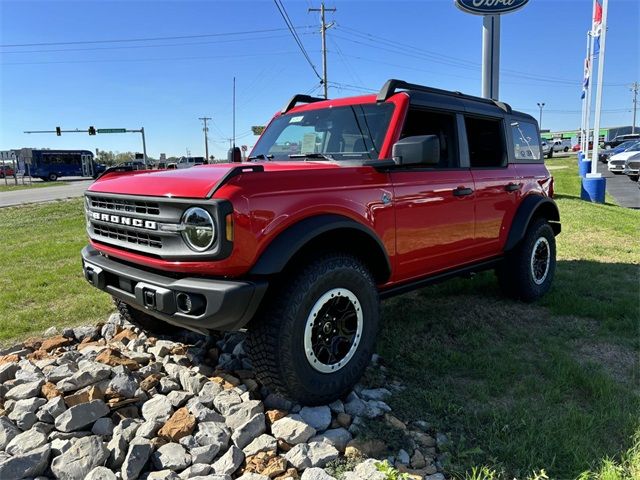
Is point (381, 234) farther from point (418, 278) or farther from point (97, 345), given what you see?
point (97, 345)

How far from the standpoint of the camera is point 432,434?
282 cm

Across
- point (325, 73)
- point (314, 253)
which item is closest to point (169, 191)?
point (314, 253)

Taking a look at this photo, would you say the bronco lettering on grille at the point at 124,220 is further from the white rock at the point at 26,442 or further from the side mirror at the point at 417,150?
the side mirror at the point at 417,150

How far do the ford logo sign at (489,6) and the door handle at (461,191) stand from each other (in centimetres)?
922

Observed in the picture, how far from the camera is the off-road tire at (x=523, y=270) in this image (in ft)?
16.3

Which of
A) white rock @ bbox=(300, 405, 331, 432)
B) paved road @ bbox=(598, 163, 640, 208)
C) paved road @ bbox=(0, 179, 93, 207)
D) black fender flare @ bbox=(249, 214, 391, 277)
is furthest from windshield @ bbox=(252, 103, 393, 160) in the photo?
paved road @ bbox=(0, 179, 93, 207)

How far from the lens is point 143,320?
3.98 metres

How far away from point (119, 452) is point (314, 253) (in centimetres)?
149

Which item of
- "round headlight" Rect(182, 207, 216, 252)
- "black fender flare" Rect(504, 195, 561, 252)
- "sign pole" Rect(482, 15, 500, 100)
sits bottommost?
"black fender flare" Rect(504, 195, 561, 252)

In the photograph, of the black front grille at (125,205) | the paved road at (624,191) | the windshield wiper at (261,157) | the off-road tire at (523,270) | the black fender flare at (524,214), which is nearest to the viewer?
the black front grille at (125,205)

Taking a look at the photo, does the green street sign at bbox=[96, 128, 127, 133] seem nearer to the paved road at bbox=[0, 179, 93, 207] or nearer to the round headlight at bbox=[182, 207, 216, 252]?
the paved road at bbox=[0, 179, 93, 207]

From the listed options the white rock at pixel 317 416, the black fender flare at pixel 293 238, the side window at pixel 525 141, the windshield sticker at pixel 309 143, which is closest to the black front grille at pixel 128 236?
the black fender flare at pixel 293 238

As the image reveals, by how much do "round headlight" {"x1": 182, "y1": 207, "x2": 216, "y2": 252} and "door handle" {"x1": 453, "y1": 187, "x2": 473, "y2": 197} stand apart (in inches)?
86.2

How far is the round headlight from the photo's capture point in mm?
2588
